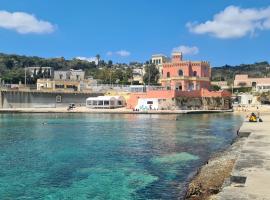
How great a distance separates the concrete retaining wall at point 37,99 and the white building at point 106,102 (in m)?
5.53

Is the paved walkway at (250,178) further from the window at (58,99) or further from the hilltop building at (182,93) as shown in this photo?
the window at (58,99)

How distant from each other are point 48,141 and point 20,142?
246 cm

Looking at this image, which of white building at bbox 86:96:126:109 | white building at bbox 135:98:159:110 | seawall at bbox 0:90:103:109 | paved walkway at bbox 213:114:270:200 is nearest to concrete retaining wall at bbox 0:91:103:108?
seawall at bbox 0:90:103:109

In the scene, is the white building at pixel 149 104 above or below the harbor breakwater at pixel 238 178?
above

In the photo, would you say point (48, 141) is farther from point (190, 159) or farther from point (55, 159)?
point (190, 159)

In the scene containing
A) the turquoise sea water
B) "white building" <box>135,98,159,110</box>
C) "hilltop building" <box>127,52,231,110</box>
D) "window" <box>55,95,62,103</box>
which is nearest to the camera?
the turquoise sea water

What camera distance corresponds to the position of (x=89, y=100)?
9394cm

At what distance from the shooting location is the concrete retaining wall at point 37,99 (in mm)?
91938

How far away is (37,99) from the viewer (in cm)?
9531

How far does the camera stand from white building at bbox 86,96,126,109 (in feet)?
297

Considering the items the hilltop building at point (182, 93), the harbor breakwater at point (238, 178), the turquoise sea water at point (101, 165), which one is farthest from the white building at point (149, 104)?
the harbor breakwater at point (238, 178)

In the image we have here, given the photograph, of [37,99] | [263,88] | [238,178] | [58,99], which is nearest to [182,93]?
[58,99]

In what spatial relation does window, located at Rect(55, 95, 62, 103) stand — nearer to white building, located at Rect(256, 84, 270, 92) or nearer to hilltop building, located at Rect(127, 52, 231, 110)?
hilltop building, located at Rect(127, 52, 231, 110)

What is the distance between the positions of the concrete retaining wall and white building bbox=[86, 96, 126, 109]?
5.53 m
